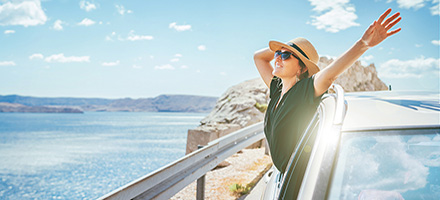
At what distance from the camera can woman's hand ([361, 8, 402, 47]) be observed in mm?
1853

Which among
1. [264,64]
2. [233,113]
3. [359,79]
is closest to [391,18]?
[264,64]

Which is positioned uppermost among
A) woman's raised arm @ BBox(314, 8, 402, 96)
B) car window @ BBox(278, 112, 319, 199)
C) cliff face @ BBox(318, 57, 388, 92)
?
cliff face @ BBox(318, 57, 388, 92)

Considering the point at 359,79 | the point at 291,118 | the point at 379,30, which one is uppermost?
the point at 359,79

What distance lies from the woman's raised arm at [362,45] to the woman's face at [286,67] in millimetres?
683

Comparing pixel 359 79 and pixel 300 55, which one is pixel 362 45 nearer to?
pixel 300 55

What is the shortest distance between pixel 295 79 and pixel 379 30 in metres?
1.10

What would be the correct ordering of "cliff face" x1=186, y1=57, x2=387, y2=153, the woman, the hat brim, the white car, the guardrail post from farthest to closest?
"cliff face" x1=186, y1=57, x2=387, y2=153 → the guardrail post → the hat brim → the woman → the white car

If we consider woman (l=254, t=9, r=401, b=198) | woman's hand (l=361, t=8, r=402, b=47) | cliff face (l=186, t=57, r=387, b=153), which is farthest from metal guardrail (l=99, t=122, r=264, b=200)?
cliff face (l=186, t=57, r=387, b=153)

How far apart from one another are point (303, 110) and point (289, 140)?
241 mm

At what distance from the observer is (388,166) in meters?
1.50

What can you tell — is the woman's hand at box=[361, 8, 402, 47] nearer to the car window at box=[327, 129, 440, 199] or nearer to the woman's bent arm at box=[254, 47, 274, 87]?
the car window at box=[327, 129, 440, 199]

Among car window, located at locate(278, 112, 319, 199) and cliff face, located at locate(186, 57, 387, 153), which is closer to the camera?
car window, located at locate(278, 112, 319, 199)

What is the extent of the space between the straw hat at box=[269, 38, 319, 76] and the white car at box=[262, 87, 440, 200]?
1.26 metres

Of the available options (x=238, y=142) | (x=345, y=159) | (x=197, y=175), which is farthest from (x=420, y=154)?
(x=238, y=142)
